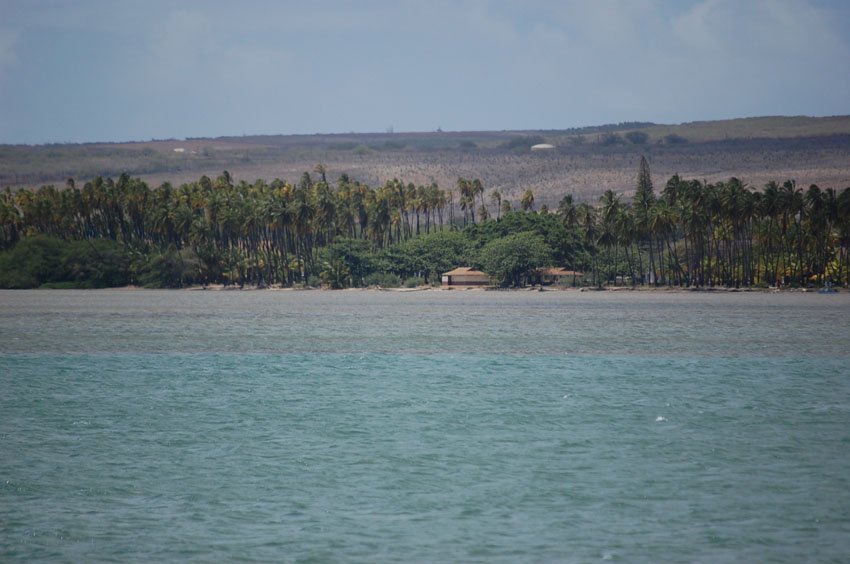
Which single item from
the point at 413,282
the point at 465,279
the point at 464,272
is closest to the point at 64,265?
the point at 413,282

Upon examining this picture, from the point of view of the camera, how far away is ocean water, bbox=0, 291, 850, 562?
Answer: 61.2ft

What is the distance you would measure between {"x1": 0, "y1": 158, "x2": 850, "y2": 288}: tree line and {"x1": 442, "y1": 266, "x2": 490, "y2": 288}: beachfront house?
2.00 metres

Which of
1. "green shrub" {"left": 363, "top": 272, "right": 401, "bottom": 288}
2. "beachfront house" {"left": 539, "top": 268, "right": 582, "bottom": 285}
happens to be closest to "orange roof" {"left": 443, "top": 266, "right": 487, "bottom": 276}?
"green shrub" {"left": 363, "top": 272, "right": 401, "bottom": 288}

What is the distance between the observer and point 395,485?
2267 cm

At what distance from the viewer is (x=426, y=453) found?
26.1 m

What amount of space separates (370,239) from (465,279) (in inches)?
837

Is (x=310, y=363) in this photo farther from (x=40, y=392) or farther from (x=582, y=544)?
(x=582, y=544)

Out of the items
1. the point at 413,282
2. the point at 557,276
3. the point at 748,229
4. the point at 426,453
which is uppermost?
the point at 748,229

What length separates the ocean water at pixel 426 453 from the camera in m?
18.6

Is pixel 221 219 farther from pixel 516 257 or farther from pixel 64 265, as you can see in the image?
pixel 516 257

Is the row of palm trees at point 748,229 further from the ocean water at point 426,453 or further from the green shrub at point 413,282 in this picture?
the ocean water at point 426,453

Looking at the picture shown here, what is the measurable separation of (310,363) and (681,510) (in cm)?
3019

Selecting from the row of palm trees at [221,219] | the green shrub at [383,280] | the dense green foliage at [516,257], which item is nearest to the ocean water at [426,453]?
the dense green foliage at [516,257]

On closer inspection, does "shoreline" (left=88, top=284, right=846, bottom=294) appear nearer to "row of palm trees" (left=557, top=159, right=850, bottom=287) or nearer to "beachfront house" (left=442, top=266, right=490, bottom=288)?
"beachfront house" (left=442, top=266, right=490, bottom=288)
